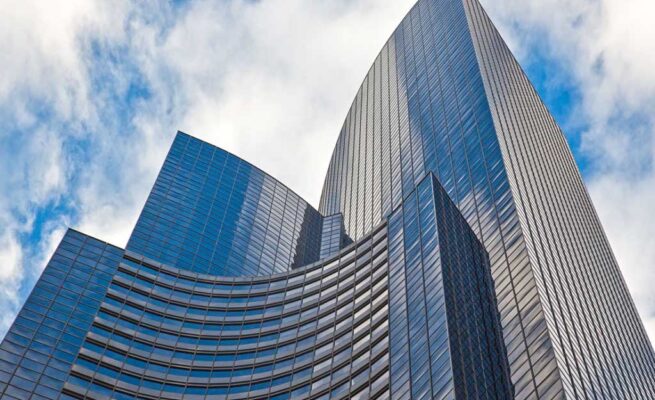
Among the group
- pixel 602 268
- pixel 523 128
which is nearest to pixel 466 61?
pixel 523 128

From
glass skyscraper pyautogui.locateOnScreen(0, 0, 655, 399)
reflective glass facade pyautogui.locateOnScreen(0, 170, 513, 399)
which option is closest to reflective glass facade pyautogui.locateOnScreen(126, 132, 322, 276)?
glass skyscraper pyautogui.locateOnScreen(0, 0, 655, 399)

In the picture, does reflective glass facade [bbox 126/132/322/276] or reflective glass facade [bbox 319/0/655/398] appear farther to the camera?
reflective glass facade [bbox 126/132/322/276]

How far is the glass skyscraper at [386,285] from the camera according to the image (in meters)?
81.4

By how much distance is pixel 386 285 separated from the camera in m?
96.1

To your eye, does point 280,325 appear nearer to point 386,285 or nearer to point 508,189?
point 386,285

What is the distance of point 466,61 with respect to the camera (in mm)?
144500

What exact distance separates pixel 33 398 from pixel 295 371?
94.1 feet

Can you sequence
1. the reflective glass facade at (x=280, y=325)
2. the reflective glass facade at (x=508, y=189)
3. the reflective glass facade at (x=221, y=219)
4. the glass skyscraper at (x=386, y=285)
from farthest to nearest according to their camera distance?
the reflective glass facade at (x=221, y=219)
the reflective glass facade at (x=508, y=189)
the glass skyscraper at (x=386, y=285)
the reflective glass facade at (x=280, y=325)

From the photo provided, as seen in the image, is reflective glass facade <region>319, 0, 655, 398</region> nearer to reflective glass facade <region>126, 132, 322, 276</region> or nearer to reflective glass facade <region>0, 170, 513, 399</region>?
reflective glass facade <region>0, 170, 513, 399</region>

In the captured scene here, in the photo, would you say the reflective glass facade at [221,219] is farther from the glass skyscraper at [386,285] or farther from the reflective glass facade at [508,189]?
the reflective glass facade at [508,189]

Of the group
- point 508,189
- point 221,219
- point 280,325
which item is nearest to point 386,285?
point 508,189

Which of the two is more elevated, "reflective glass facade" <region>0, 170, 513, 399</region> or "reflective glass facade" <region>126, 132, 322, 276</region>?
"reflective glass facade" <region>126, 132, 322, 276</region>

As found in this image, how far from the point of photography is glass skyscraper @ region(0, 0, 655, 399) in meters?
81.4

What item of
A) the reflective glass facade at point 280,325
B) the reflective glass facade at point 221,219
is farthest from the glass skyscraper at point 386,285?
the reflective glass facade at point 221,219
